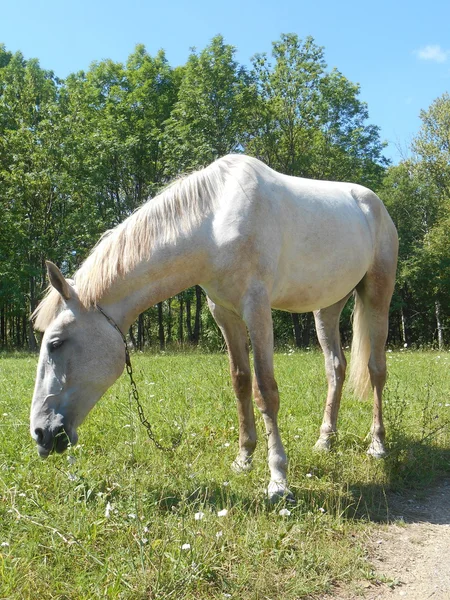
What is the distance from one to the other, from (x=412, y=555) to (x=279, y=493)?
813 mm

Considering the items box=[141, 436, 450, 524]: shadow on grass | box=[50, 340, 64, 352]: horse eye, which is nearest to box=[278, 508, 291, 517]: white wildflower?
box=[141, 436, 450, 524]: shadow on grass

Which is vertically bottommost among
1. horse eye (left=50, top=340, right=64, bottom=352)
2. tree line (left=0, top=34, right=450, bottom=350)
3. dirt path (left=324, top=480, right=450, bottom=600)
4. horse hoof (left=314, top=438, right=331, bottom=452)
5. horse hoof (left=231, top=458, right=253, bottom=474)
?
dirt path (left=324, top=480, right=450, bottom=600)

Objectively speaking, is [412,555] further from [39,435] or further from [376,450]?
[39,435]

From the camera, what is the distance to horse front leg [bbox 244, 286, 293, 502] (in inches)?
129

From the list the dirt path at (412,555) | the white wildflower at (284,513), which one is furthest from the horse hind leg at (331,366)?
the white wildflower at (284,513)

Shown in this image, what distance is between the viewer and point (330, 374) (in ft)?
15.9

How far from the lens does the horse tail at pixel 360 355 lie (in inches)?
195

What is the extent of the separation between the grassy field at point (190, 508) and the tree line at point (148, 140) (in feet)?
49.6

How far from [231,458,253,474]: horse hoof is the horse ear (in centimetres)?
172

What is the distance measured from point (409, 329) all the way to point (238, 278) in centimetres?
3338

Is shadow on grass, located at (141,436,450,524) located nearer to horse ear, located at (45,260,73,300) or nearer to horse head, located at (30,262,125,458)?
horse head, located at (30,262,125,458)

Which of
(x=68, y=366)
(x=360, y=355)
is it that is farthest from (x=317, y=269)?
(x=68, y=366)

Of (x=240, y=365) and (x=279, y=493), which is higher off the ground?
(x=240, y=365)

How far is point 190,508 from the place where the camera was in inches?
112
